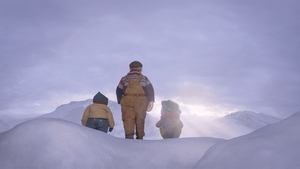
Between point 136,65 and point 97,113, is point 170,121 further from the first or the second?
point 136,65

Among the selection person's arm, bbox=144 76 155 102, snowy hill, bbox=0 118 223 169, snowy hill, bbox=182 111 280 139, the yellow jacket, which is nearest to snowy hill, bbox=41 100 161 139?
snowy hill, bbox=182 111 280 139

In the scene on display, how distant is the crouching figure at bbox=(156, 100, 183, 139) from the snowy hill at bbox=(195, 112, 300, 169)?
25.4 feet

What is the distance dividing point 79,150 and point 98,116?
580 centimetres

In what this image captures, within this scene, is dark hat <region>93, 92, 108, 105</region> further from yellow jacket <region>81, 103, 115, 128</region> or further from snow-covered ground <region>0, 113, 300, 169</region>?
snow-covered ground <region>0, 113, 300, 169</region>

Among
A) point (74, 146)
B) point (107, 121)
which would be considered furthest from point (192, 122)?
point (74, 146)

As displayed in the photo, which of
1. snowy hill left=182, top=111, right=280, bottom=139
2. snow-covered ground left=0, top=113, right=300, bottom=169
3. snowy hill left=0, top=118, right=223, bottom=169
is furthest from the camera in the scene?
snowy hill left=182, top=111, right=280, bottom=139

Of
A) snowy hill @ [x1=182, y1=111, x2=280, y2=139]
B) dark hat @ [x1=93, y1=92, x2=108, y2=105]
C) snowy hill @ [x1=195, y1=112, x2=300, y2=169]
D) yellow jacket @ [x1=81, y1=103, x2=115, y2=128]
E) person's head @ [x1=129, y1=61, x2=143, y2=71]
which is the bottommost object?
snowy hill @ [x1=195, y1=112, x2=300, y2=169]

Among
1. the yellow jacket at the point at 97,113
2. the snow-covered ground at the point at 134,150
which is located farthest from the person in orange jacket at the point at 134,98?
the snow-covered ground at the point at 134,150

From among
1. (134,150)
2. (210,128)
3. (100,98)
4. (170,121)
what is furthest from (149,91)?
(210,128)

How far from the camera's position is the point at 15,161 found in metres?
6.28

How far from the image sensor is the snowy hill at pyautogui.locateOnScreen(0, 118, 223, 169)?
20.5ft

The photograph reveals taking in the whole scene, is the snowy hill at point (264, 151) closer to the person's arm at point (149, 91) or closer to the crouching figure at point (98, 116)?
the person's arm at point (149, 91)

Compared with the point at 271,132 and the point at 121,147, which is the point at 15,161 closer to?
the point at 121,147

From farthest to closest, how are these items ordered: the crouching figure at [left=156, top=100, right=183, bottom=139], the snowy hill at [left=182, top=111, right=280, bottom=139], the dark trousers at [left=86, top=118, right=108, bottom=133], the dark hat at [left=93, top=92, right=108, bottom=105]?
the snowy hill at [left=182, top=111, right=280, bottom=139] < the crouching figure at [left=156, top=100, right=183, bottom=139] < the dark hat at [left=93, top=92, right=108, bottom=105] < the dark trousers at [left=86, top=118, right=108, bottom=133]
